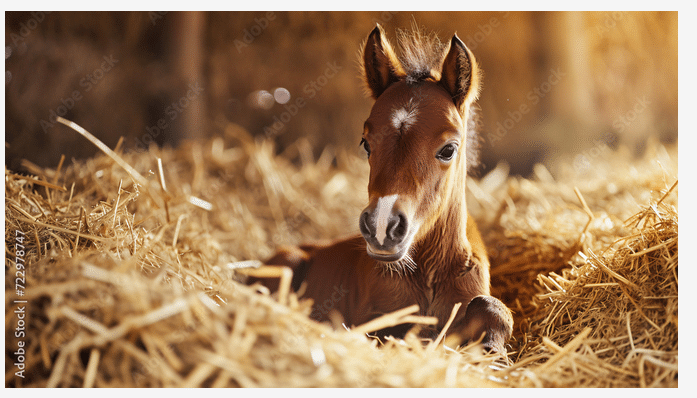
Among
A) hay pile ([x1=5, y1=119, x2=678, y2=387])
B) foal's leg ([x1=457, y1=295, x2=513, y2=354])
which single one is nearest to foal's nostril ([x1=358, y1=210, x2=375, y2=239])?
hay pile ([x1=5, y1=119, x2=678, y2=387])

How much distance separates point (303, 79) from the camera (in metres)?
5.52

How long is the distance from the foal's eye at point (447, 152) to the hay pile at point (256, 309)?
770 millimetres

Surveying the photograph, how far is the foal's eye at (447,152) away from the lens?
1848 millimetres

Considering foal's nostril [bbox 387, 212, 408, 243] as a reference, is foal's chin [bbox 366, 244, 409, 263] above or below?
below

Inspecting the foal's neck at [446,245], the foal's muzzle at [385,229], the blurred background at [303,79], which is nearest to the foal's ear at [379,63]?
the foal's neck at [446,245]

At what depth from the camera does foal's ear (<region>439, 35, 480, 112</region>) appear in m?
1.91

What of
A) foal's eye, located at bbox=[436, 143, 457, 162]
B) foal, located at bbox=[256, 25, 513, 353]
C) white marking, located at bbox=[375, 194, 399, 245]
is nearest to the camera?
white marking, located at bbox=[375, 194, 399, 245]

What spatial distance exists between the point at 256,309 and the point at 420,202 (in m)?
0.81

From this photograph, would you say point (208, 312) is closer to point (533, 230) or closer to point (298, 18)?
point (533, 230)

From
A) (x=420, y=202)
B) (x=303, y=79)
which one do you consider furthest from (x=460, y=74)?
(x=303, y=79)

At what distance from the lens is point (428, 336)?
78.7 inches

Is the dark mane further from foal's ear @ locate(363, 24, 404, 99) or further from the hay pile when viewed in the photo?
the hay pile

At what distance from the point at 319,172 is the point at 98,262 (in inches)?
144
